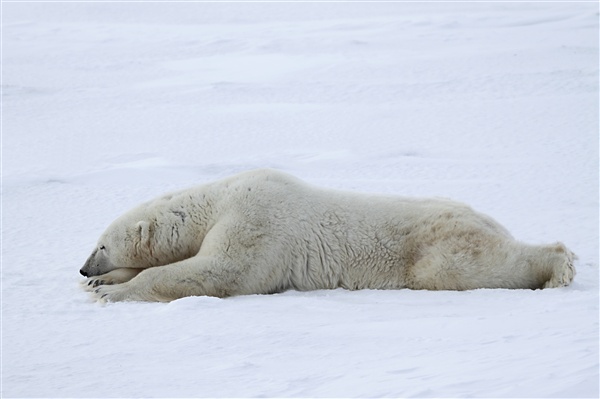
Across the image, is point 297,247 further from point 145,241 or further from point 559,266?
point 559,266

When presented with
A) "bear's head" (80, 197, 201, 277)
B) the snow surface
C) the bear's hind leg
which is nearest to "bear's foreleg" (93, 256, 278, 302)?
the snow surface

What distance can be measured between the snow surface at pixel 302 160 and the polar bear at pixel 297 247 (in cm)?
14

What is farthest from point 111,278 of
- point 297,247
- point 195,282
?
point 297,247

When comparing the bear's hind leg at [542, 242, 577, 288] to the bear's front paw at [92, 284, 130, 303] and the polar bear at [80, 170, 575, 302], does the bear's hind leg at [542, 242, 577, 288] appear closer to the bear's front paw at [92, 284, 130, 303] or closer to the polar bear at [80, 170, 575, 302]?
the polar bear at [80, 170, 575, 302]

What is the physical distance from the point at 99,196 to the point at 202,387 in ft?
13.2

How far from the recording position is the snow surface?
2.98 metres

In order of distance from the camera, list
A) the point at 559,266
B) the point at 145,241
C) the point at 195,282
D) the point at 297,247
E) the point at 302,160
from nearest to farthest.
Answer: the point at 559,266, the point at 195,282, the point at 297,247, the point at 145,241, the point at 302,160

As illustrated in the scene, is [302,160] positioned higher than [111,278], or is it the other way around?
[302,160]

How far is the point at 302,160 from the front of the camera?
7590 millimetres

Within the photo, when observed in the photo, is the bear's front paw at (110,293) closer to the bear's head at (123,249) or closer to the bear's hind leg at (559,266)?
the bear's head at (123,249)

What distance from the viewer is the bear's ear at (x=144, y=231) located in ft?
15.2

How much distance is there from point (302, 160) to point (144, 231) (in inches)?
123

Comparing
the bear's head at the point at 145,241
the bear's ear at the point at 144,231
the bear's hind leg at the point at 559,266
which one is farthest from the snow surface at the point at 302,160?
the bear's ear at the point at 144,231

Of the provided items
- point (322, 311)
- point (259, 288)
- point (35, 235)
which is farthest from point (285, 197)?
point (35, 235)
